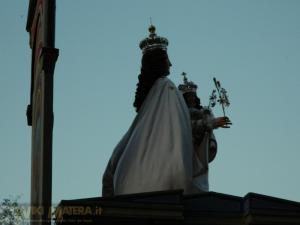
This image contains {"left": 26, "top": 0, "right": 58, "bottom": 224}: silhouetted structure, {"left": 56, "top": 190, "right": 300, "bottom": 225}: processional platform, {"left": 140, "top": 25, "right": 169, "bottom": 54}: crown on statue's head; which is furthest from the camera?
{"left": 140, "top": 25, "right": 169, "bottom": 54}: crown on statue's head

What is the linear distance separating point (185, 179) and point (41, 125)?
177 inches

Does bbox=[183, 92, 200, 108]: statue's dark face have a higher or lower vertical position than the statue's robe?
higher

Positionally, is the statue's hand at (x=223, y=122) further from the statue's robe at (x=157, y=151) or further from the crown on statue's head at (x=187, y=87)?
the crown on statue's head at (x=187, y=87)

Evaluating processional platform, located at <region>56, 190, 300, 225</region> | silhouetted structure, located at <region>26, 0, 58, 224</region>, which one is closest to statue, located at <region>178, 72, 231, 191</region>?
processional platform, located at <region>56, 190, 300, 225</region>

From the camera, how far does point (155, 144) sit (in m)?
13.2

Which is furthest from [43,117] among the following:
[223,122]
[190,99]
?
[190,99]

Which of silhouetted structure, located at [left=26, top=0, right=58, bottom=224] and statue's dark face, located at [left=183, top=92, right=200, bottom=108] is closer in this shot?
silhouetted structure, located at [left=26, top=0, right=58, bottom=224]

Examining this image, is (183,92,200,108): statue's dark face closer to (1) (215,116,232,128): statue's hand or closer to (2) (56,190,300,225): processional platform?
(1) (215,116,232,128): statue's hand

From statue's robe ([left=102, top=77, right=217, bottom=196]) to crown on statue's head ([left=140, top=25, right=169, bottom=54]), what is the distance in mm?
809

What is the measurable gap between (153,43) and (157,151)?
2.53m

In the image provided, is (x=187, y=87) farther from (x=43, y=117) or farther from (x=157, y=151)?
(x=43, y=117)

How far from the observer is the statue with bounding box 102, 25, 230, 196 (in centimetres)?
1280

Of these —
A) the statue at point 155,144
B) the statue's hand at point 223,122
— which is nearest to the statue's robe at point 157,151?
the statue at point 155,144

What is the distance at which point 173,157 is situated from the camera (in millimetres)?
12867
